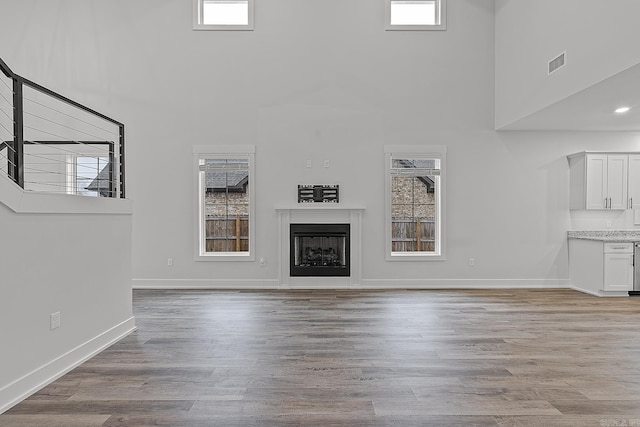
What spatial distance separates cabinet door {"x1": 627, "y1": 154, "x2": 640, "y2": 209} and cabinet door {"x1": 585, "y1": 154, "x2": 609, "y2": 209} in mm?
389

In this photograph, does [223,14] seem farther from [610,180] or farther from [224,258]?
[610,180]

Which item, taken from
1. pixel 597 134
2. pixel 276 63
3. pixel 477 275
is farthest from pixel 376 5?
pixel 477 275

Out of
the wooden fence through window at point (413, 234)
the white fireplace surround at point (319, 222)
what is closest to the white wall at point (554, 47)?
the wooden fence through window at point (413, 234)

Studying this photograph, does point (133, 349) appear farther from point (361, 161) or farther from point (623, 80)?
point (623, 80)

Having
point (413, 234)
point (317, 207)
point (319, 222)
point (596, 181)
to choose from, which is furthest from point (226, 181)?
point (596, 181)

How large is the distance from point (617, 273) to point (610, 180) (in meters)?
1.55

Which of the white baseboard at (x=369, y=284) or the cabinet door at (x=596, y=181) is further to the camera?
the white baseboard at (x=369, y=284)

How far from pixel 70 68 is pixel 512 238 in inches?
309

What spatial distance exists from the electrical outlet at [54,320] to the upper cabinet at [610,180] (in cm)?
723

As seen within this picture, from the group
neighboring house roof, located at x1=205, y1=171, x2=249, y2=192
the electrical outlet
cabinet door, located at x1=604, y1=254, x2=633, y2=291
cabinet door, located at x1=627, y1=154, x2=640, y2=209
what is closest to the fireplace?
neighboring house roof, located at x1=205, y1=171, x2=249, y2=192

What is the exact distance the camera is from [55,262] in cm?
323

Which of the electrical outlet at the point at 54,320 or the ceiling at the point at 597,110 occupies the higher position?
the ceiling at the point at 597,110

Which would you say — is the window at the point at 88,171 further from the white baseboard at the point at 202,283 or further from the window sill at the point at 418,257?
the window sill at the point at 418,257

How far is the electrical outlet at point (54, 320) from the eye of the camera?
3.16m
